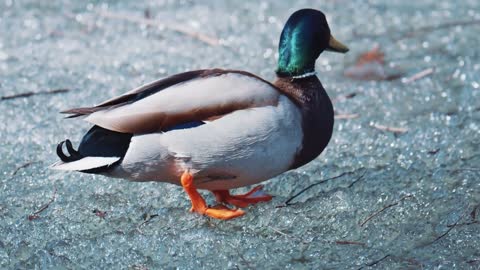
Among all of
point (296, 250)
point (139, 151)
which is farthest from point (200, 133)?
point (296, 250)

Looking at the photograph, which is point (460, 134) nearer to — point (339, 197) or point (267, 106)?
point (339, 197)

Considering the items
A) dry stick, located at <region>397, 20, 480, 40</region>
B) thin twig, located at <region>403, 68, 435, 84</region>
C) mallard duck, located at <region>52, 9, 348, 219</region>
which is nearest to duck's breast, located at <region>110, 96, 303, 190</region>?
mallard duck, located at <region>52, 9, 348, 219</region>

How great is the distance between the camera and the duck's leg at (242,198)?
411cm

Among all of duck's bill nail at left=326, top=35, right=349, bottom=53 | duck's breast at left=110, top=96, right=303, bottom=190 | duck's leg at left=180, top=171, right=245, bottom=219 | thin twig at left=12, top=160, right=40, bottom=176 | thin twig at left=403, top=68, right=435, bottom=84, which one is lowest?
thin twig at left=12, top=160, right=40, bottom=176

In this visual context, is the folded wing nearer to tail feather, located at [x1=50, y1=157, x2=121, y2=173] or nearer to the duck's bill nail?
tail feather, located at [x1=50, y1=157, x2=121, y2=173]

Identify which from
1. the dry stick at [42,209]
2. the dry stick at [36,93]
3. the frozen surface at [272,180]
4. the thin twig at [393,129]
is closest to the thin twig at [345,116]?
the frozen surface at [272,180]

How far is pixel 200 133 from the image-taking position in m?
3.65

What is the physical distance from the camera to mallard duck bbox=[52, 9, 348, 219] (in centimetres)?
365

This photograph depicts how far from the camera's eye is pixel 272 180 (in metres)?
4.36

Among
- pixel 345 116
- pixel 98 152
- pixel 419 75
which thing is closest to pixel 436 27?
pixel 419 75

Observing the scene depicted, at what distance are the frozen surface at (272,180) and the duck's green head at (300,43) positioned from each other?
0.58 metres

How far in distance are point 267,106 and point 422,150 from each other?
1.27 meters

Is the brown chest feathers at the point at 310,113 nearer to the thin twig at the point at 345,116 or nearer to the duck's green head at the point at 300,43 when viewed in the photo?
the duck's green head at the point at 300,43

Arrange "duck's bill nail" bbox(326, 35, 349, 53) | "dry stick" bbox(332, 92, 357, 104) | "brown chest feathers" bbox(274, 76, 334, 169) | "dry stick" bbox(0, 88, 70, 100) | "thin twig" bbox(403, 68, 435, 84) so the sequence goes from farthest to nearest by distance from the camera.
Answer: "thin twig" bbox(403, 68, 435, 84) < "dry stick" bbox(332, 92, 357, 104) < "dry stick" bbox(0, 88, 70, 100) < "duck's bill nail" bbox(326, 35, 349, 53) < "brown chest feathers" bbox(274, 76, 334, 169)
